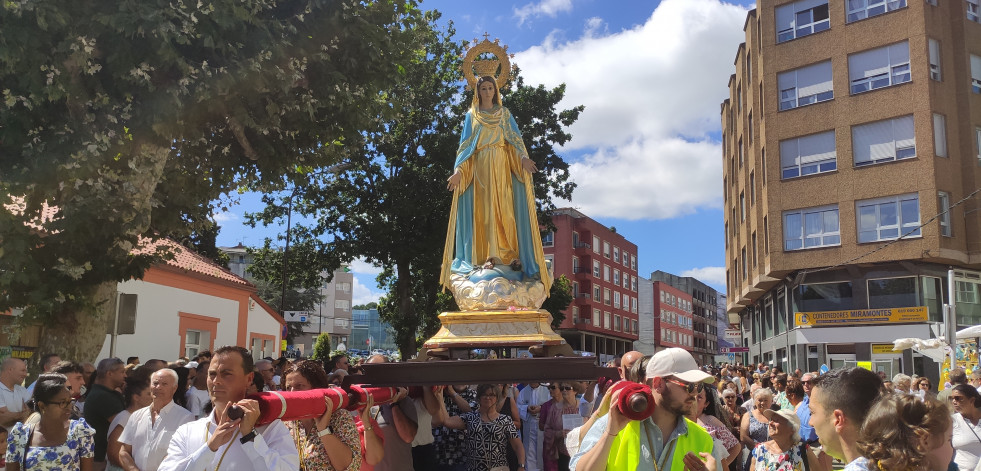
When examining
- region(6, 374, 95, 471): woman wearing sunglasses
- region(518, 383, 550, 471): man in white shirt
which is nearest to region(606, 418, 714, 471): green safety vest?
region(6, 374, 95, 471): woman wearing sunglasses

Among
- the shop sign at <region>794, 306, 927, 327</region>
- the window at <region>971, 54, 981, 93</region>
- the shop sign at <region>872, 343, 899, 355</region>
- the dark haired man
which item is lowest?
the dark haired man

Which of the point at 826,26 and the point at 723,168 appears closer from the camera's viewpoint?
the point at 826,26

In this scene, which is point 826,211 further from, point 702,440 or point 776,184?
point 702,440

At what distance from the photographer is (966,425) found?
6922 mm

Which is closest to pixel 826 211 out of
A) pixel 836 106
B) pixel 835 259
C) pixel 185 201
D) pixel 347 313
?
pixel 835 259

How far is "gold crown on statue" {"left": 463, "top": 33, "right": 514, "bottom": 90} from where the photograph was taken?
10.9 metres

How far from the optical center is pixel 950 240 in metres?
26.7

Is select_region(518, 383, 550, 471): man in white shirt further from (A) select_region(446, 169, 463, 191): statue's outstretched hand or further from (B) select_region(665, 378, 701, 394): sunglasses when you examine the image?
(B) select_region(665, 378, 701, 394): sunglasses

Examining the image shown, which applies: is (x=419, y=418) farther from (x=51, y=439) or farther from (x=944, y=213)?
(x=944, y=213)

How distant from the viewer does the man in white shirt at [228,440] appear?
338 cm

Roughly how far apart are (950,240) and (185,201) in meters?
24.8

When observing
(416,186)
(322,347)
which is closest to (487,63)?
(416,186)

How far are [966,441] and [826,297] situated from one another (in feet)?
79.9

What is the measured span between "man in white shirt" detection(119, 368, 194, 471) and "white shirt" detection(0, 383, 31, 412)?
9.54 feet
